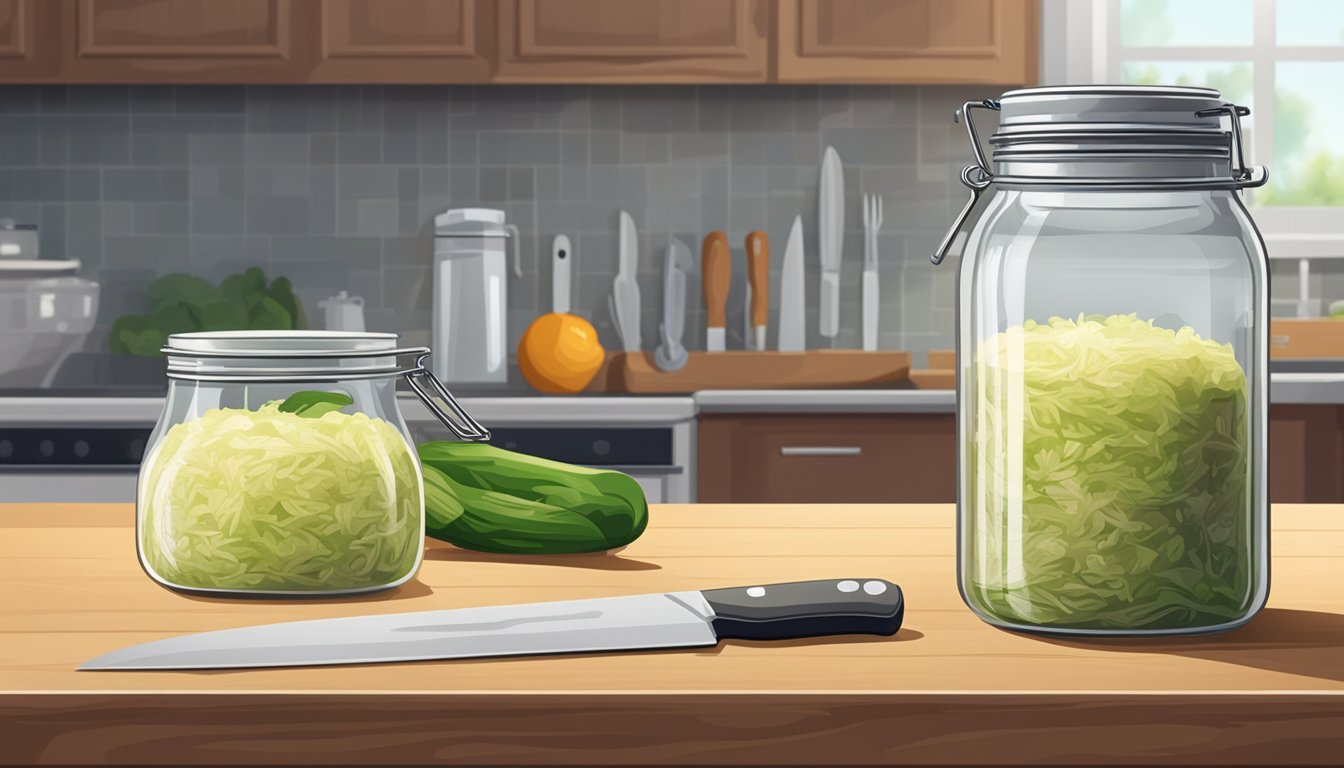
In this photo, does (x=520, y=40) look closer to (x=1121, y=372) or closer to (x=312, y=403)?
(x=312, y=403)

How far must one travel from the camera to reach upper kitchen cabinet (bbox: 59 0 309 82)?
3018 millimetres

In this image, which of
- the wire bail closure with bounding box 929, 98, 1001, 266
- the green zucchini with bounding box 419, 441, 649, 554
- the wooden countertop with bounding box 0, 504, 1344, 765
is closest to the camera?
the wooden countertop with bounding box 0, 504, 1344, 765

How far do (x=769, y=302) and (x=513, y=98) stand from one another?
0.78m

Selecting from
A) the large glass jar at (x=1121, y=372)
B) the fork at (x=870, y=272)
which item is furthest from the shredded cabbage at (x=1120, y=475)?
the fork at (x=870, y=272)

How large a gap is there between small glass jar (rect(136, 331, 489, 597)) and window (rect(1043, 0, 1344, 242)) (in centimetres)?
298

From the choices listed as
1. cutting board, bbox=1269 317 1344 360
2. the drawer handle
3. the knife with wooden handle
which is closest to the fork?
the knife with wooden handle

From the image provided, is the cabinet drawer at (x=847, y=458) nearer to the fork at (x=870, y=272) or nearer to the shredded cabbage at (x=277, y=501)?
the fork at (x=870, y=272)

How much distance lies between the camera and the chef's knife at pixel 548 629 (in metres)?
0.62

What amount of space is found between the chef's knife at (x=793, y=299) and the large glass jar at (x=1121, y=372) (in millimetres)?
2537

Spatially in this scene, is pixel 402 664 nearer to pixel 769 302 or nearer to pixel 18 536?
pixel 18 536

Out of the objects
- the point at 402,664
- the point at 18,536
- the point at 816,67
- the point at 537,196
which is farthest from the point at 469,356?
the point at 402,664

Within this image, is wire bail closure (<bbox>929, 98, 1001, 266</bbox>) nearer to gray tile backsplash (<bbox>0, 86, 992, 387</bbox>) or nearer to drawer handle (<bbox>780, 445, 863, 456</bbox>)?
drawer handle (<bbox>780, 445, 863, 456</bbox>)

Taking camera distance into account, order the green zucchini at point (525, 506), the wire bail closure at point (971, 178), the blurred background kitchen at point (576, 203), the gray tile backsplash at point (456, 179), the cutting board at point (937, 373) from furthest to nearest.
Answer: the gray tile backsplash at point (456, 179) → the blurred background kitchen at point (576, 203) → the cutting board at point (937, 373) → the green zucchini at point (525, 506) → the wire bail closure at point (971, 178)

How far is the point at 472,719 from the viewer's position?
57 cm
